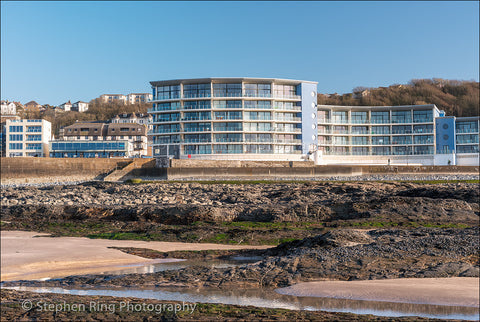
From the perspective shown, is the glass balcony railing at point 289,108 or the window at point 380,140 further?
the window at point 380,140

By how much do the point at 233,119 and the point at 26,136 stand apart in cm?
4197

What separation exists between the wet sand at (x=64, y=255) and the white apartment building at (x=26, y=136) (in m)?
76.8

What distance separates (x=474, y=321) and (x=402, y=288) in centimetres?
233

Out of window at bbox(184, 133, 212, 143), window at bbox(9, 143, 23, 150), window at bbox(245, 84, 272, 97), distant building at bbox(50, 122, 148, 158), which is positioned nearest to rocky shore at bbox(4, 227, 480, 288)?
window at bbox(184, 133, 212, 143)

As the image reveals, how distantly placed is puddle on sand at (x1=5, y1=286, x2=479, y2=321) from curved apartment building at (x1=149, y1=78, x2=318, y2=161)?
2487 inches

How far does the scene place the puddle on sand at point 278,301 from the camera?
9.27 m

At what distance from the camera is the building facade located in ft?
281

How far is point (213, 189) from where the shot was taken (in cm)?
4106

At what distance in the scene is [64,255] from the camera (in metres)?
15.8

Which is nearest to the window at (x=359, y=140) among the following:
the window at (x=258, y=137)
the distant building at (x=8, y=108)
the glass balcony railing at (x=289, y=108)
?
the glass balcony railing at (x=289, y=108)

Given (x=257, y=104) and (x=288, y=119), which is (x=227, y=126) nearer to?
(x=257, y=104)

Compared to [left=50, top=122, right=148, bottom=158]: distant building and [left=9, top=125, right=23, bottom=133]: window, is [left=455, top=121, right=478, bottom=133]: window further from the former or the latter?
[left=9, top=125, right=23, bottom=133]: window

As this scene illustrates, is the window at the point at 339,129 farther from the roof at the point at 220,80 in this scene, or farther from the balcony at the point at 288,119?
the roof at the point at 220,80

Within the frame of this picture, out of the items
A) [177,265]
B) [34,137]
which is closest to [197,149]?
[34,137]
